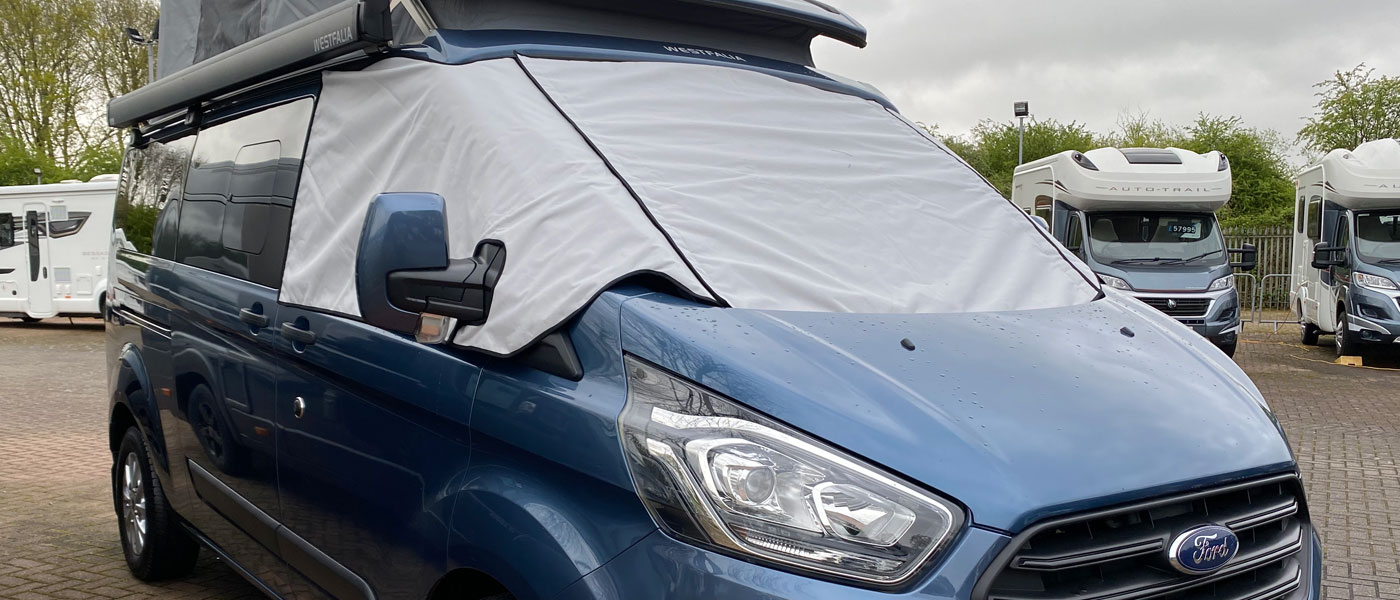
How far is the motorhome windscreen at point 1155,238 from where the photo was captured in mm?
14453

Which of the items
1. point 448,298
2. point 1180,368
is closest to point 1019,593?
point 1180,368

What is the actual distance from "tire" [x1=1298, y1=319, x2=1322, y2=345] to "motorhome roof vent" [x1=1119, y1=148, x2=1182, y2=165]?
4.64 metres

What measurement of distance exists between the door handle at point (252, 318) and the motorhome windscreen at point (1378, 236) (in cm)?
1504

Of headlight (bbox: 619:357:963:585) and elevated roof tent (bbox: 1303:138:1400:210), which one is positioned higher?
elevated roof tent (bbox: 1303:138:1400:210)

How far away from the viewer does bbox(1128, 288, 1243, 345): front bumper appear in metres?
13.6

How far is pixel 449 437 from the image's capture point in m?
2.60

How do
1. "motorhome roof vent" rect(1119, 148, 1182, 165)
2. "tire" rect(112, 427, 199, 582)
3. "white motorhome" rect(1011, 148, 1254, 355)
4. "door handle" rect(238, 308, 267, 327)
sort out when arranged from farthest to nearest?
"motorhome roof vent" rect(1119, 148, 1182, 165) < "white motorhome" rect(1011, 148, 1254, 355) < "tire" rect(112, 427, 199, 582) < "door handle" rect(238, 308, 267, 327)

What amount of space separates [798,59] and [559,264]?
1697 mm

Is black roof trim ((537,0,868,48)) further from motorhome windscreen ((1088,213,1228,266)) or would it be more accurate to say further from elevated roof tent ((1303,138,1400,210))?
elevated roof tent ((1303,138,1400,210))

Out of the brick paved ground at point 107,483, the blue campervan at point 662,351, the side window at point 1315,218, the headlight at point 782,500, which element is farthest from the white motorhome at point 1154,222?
the headlight at point 782,500

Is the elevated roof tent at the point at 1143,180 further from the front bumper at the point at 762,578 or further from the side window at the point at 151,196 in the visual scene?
the front bumper at the point at 762,578

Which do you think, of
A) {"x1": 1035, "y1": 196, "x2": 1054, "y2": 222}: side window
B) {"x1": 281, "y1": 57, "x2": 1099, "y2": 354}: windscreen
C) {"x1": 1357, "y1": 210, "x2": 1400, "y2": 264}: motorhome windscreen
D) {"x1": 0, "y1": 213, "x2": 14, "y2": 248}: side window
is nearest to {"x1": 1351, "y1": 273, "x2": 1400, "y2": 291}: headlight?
{"x1": 1357, "y1": 210, "x2": 1400, "y2": 264}: motorhome windscreen

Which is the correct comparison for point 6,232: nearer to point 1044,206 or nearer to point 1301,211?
point 1044,206

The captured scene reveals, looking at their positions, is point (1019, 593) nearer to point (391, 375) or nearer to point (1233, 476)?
point (1233, 476)
